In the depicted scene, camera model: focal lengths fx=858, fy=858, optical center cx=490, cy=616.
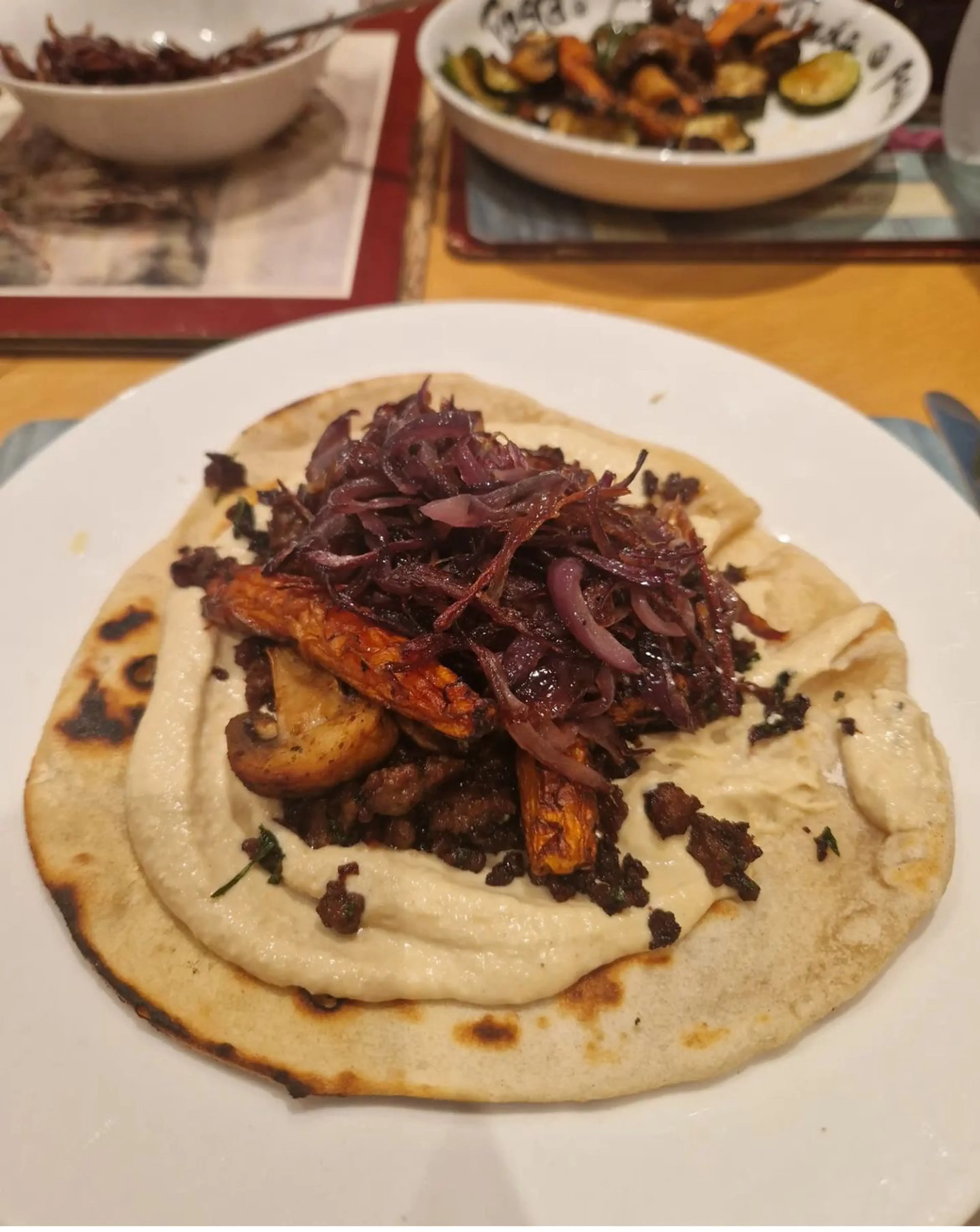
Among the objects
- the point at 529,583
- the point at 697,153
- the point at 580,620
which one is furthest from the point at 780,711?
the point at 697,153

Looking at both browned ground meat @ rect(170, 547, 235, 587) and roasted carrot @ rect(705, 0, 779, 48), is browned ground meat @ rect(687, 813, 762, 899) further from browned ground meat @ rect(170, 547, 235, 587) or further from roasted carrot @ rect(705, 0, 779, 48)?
roasted carrot @ rect(705, 0, 779, 48)

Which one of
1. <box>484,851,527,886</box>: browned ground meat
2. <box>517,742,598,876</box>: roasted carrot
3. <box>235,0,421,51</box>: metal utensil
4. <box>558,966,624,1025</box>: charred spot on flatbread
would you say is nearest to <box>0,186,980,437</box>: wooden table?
<box>235,0,421,51</box>: metal utensil

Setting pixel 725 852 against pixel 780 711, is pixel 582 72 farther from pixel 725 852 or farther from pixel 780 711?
pixel 725 852

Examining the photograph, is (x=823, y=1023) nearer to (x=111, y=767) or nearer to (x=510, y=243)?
(x=111, y=767)

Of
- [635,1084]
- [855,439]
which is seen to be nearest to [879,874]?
[635,1084]

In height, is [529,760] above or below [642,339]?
below

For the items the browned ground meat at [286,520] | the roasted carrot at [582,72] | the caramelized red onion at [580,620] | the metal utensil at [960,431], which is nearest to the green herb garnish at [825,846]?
the caramelized red onion at [580,620]
